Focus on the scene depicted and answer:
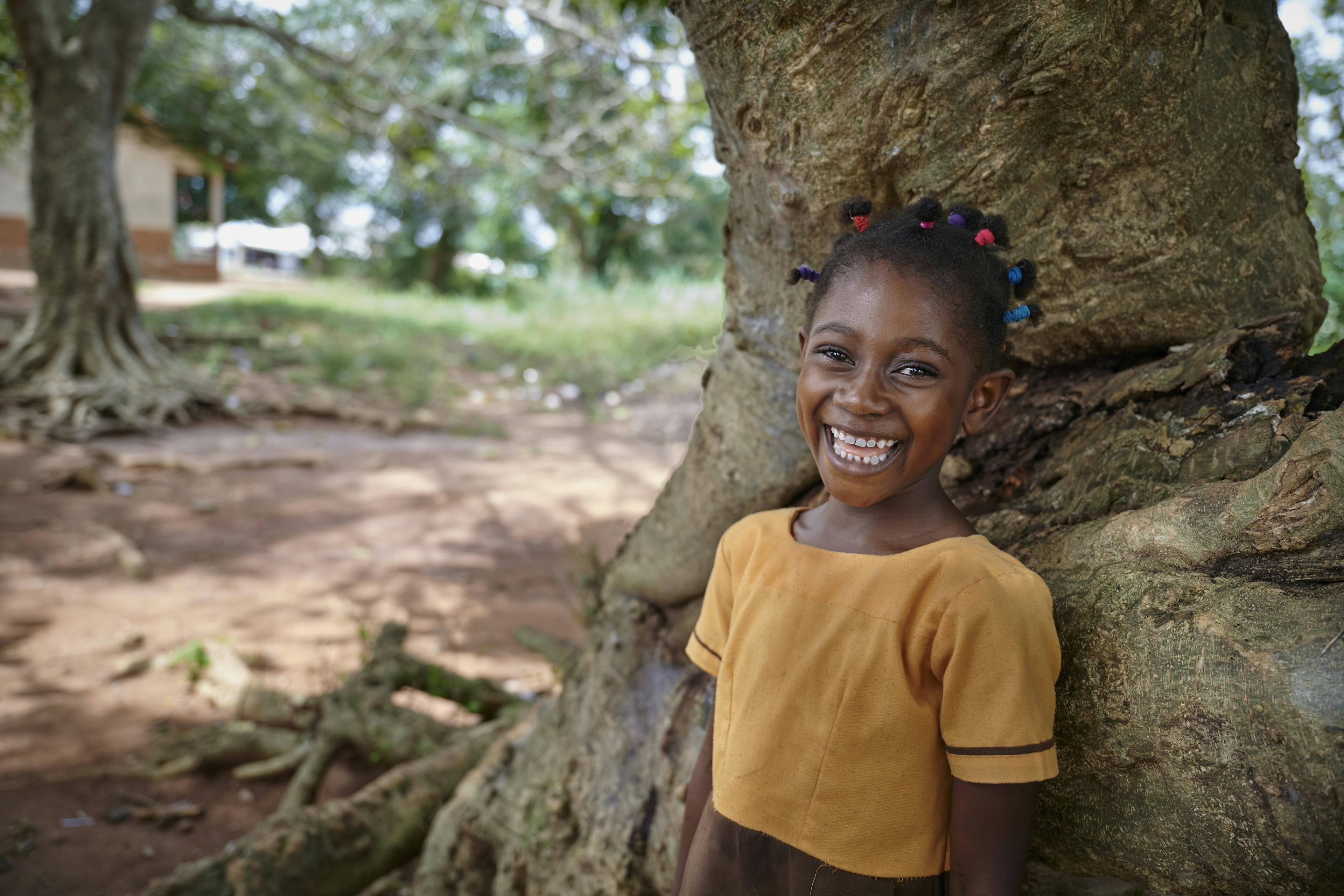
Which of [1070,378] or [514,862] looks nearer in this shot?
[1070,378]

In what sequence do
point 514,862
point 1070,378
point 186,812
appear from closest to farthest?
point 1070,378
point 514,862
point 186,812

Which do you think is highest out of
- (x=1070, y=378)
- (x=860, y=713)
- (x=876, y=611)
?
(x=1070, y=378)

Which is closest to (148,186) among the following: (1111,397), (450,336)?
(450,336)

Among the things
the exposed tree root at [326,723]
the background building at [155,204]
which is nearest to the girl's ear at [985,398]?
the exposed tree root at [326,723]

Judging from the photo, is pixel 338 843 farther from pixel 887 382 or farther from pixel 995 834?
pixel 887 382

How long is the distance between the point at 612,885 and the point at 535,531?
4.73m

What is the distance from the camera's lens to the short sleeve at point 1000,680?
1.16 m

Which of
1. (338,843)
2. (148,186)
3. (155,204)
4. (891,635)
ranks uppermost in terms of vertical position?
(148,186)

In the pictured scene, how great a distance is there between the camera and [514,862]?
2414 mm

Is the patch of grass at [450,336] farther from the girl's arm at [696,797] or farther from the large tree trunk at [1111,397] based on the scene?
the girl's arm at [696,797]

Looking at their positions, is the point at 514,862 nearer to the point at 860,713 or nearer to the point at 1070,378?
the point at 860,713

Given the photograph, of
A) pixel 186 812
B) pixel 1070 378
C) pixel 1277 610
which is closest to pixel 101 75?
pixel 186 812

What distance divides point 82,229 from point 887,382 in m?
10.8

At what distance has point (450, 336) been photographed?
15.4m
